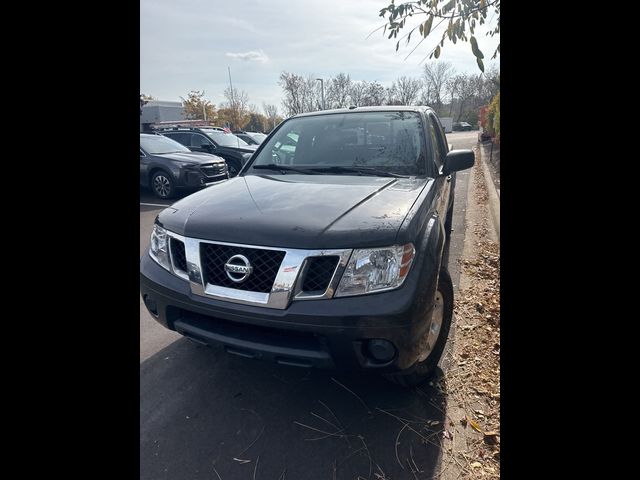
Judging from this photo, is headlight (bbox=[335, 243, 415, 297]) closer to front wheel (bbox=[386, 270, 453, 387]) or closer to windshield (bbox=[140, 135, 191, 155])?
front wheel (bbox=[386, 270, 453, 387])

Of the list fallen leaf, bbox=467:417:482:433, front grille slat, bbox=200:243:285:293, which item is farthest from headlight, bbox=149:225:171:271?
fallen leaf, bbox=467:417:482:433

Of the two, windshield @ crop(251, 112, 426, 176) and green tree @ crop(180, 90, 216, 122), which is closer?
windshield @ crop(251, 112, 426, 176)

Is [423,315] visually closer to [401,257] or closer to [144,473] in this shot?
[401,257]

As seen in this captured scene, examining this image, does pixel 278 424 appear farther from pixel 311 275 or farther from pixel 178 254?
pixel 178 254

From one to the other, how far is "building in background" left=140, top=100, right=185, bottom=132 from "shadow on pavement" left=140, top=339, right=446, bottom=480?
28364mm

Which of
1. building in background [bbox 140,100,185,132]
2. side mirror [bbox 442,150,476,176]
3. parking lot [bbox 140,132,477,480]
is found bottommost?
parking lot [bbox 140,132,477,480]

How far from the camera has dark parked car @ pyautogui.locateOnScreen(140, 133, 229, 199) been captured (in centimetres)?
898

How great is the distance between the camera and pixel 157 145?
9867 mm

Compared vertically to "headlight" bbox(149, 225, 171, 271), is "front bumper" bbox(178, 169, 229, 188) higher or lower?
higher

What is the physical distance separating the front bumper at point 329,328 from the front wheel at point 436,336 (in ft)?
1.20

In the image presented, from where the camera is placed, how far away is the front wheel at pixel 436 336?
7.38 feet

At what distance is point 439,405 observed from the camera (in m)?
2.26

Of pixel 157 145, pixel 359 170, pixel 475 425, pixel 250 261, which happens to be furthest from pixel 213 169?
pixel 475 425
